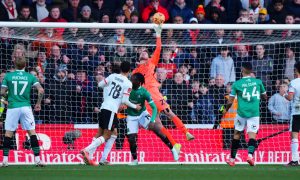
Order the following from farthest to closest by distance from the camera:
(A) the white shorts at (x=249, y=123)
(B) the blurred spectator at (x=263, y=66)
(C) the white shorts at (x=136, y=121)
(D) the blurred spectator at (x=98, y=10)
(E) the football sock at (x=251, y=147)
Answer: (D) the blurred spectator at (x=98, y=10), (B) the blurred spectator at (x=263, y=66), (C) the white shorts at (x=136, y=121), (A) the white shorts at (x=249, y=123), (E) the football sock at (x=251, y=147)

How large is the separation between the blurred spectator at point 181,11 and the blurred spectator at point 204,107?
8.59ft

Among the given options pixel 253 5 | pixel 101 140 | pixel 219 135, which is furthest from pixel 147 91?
pixel 253 5

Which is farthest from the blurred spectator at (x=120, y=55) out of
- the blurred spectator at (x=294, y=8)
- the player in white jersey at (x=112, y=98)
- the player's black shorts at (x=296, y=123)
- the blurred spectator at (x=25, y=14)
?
the blurred spectator at (x=294, y=8)

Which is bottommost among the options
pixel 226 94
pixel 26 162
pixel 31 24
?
pixel 26 162

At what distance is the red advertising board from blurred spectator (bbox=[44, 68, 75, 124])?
0.54 m

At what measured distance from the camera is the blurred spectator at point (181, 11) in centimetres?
2317

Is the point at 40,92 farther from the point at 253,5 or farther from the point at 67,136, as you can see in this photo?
the point at 253,5

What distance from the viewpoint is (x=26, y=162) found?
20188 mm

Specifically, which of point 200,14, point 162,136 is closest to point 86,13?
point 200,14

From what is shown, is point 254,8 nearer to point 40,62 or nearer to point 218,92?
point 218,92

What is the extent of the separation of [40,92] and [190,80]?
456 centimetres

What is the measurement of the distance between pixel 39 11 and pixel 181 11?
10.8 feet

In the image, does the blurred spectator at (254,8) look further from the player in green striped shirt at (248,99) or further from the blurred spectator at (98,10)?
the player in green striped shirt at (248,99)

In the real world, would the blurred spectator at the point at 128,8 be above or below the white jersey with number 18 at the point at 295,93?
above
